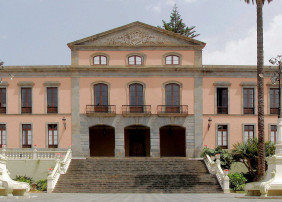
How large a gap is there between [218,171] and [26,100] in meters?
15.4

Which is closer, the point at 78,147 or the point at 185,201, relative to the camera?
the point at 185,201

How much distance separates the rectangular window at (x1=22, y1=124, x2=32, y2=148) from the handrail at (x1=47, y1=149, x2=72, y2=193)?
4065 mm

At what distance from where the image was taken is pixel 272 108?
37.6 meters

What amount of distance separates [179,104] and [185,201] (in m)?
17.3

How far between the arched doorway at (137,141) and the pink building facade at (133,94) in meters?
1.84

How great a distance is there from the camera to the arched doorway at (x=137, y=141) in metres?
38.8

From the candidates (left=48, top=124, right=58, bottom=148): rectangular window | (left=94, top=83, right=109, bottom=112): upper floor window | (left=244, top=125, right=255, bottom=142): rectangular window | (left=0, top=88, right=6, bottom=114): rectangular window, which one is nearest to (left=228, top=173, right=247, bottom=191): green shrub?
(left=244, top=125, right=255, bottom=142): rectangular window

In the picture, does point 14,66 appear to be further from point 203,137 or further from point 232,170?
point 232,170

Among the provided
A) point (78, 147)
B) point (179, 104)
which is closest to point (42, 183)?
point (78, 147)

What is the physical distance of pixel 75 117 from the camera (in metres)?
36.9

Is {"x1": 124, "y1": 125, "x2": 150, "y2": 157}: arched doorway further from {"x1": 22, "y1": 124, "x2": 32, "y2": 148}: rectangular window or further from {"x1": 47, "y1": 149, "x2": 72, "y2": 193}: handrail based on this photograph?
{"x1": 22, "y1": 124, "x2": 32, "y2": 148}: rectangular window

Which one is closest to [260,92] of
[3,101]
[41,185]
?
[41,185]

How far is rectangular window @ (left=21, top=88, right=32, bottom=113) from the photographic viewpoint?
37219 mm

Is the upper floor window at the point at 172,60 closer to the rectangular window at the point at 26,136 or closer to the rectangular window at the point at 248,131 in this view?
the rectangular window at the point at 248,131
